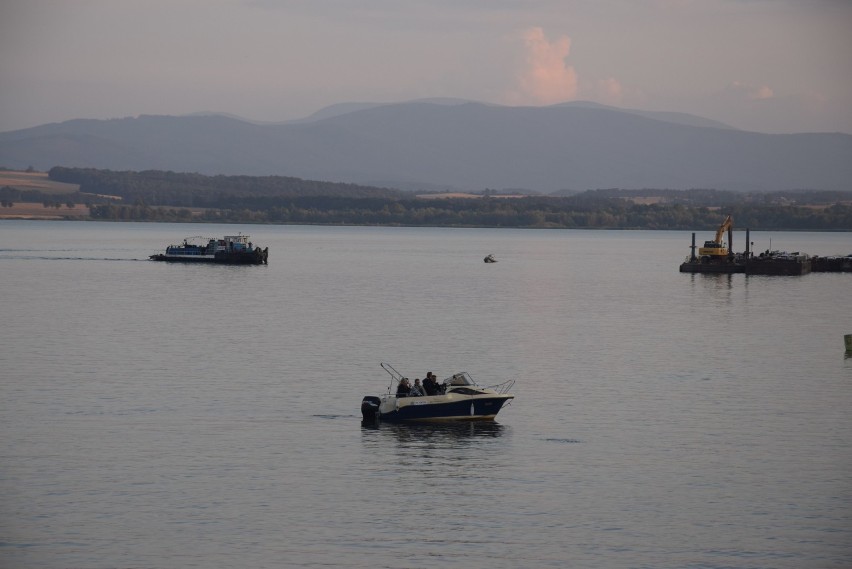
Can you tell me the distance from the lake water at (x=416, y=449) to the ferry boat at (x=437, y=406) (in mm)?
1054

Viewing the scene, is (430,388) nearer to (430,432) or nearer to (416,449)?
(430,432)

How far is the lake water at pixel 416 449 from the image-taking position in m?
38.9

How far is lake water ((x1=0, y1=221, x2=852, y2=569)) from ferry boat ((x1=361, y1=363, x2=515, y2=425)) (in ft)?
3.46

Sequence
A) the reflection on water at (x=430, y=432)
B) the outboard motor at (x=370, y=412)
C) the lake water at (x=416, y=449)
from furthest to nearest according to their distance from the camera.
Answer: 1. the outboard motor at (x=370, y=412)
2. the reflection on water at (x=430, y=432)
3. the lake water at (x=416, y=449)

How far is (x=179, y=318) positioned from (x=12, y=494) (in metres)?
65.2

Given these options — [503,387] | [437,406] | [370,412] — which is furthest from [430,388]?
[503,387]

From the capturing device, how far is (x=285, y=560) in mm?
37031

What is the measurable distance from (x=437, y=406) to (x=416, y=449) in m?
5.13

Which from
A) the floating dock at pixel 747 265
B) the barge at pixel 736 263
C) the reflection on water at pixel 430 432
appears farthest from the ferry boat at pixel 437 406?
the floating dock at pixel 747 265

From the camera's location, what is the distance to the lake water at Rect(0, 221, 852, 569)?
38.9m

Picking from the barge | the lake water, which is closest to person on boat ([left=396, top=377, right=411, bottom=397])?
the lake water

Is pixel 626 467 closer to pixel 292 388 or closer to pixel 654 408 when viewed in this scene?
pixel 654 408

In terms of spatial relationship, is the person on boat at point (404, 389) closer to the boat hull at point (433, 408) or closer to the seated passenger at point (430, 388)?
the boat hull at point (433, 408)

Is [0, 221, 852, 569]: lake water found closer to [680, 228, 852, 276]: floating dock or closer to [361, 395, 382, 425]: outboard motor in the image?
[361, 395, 382, 425]: outboard motor
